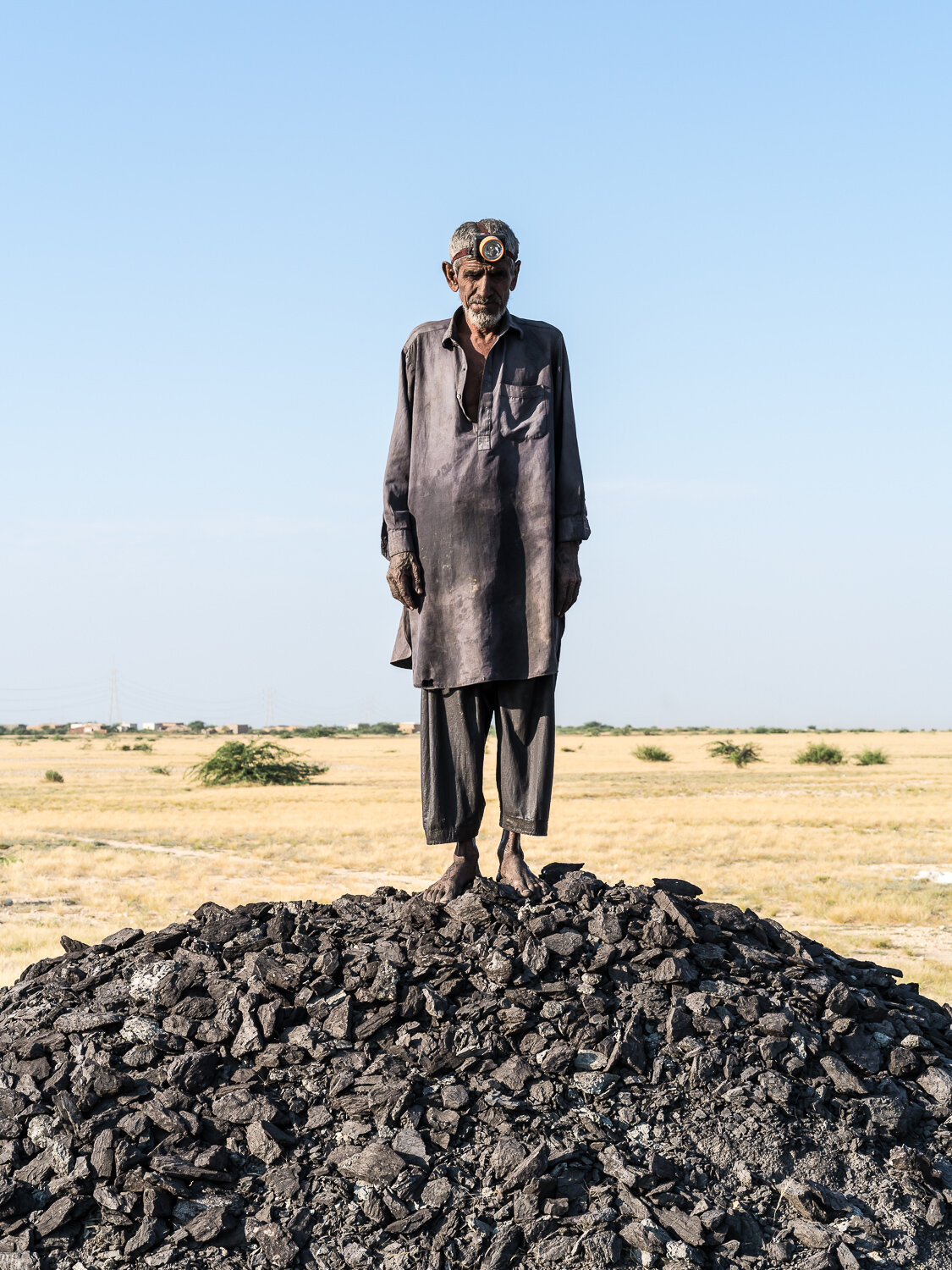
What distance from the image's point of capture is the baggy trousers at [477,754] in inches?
215

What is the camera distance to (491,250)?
17.4 ft

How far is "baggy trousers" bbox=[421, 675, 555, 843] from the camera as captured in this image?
546 centimetres

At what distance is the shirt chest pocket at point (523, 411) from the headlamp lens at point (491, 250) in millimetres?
593

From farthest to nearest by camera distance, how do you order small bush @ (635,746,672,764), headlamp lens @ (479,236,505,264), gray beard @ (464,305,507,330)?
1. small bush @ (635,746,672,764)
2. gray beard @ (464,305,507,330)
3. headlamp lens @ (479,236,505,264)

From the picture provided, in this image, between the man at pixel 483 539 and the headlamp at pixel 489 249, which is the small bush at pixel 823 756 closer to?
the man at pixel 483 539

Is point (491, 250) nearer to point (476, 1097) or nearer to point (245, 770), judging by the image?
point (476, 1097)

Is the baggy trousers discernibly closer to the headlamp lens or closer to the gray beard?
the gray beard

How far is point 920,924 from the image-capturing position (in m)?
12.3

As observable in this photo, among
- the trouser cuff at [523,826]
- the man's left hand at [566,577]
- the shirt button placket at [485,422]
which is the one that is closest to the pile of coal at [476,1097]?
the trouser cuff at [523,826]

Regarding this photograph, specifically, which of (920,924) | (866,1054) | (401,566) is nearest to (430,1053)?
(866,1054)

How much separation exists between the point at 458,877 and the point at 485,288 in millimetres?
2870

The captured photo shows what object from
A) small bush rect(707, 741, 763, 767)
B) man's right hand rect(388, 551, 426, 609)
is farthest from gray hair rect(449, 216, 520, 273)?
small bush rect(707, 741, 763, 767)

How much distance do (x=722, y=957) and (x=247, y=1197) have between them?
7.60 ft

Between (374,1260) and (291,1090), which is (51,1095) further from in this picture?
(374,1260)
